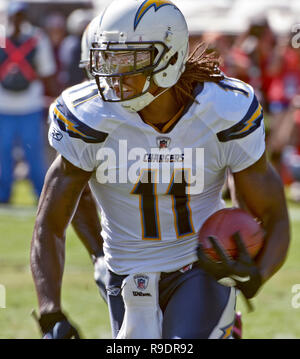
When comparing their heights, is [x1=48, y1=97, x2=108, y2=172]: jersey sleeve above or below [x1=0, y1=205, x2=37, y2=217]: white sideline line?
above

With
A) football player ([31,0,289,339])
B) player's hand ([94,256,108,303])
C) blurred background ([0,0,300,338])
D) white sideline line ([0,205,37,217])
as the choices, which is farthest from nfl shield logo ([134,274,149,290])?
white sideline line ([0,205,37,217])

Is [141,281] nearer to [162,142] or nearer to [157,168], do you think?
[157,168]

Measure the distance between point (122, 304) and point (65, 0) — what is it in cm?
1136

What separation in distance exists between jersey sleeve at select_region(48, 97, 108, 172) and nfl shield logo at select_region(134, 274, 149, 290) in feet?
1.64

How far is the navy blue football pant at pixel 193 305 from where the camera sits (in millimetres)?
3441

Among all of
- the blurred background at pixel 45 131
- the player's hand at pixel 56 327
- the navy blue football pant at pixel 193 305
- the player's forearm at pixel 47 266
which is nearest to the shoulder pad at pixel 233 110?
the navy blue football pant at pixel 193 305

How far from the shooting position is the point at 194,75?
3.69 metres

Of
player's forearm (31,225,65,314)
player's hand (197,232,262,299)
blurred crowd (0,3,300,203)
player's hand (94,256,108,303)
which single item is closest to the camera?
player's hand (197,232,262,299)

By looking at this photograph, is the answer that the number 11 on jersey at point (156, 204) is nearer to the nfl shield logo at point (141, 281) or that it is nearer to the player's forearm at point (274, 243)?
the nfl shield logo at point (141, 281)

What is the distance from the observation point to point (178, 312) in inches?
138

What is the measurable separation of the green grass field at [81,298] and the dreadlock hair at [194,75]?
73.4 inches

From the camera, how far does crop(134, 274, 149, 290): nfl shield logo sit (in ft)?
11.9

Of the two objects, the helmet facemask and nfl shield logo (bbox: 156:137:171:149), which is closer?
the helmet facemask

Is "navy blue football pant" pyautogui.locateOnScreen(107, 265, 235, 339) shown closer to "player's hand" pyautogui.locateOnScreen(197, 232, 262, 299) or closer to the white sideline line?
"player's hand" pyautogui.locateOnScreen(197, 232, 262, 299)
